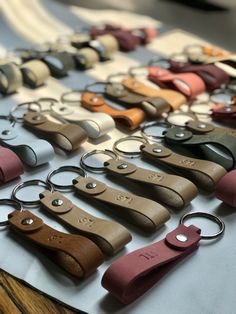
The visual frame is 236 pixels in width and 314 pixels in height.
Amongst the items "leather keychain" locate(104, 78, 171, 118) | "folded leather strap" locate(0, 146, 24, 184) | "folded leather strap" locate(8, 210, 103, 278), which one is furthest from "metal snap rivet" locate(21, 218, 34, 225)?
"leather keychain" locate(104, 78, 171, 118)

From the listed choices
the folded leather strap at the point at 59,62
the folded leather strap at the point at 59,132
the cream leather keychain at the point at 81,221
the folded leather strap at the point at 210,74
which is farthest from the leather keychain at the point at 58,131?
the folded leather strap at the point at 210,74

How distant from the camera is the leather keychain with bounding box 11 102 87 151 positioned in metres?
0.78

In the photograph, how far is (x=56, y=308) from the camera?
0.52 metres

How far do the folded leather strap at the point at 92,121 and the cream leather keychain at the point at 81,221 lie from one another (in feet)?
0.49

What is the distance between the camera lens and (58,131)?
0.78 meters

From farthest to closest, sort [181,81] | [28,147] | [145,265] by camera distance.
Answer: [181,81] < [28,147] < [145,265]

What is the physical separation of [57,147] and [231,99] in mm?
342

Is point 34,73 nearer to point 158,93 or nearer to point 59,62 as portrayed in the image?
point 59,62

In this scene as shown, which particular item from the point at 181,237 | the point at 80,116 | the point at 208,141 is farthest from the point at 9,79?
the point at 181,237

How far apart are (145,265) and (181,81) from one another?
20.1 inches

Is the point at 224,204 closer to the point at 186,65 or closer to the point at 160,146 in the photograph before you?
the point at 160,146

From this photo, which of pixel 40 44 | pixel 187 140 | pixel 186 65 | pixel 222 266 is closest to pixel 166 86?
pixel 186 65

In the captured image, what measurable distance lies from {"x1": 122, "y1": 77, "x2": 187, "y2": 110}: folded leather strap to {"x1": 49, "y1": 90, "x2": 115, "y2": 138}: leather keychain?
0.32 ft

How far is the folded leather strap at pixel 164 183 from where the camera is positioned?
2.15 feet
